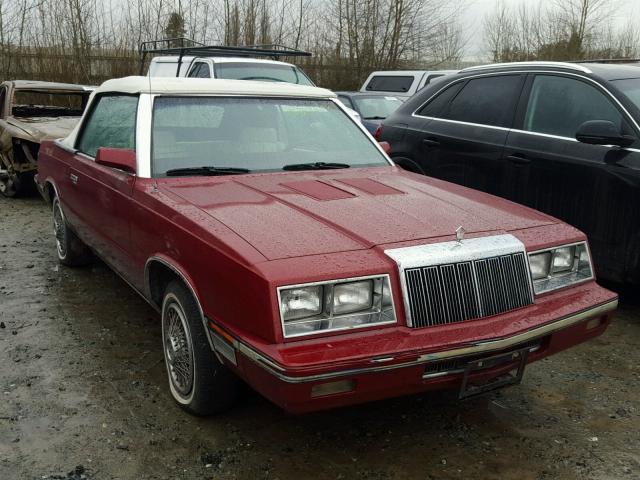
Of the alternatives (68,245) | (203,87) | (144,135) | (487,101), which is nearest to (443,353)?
(144,135)

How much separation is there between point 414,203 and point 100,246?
2.19 m

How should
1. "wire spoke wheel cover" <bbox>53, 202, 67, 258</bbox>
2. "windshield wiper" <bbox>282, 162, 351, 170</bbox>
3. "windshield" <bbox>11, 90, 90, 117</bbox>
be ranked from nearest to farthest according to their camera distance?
"windshield wiper" <bbox>282, 162, 351, 170</bbox>
"wire spoke wheel cover" <bbox>53, 202, 67, 258</bbox>
"windshield" <bbox>11, 90, 90, 117</bbox>

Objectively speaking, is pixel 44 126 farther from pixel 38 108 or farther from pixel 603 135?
pixel 603 135

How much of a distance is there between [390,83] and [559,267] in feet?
42.6

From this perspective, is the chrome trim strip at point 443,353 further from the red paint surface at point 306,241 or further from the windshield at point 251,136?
the windshield at point 251,136

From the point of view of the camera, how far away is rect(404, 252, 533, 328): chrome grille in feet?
8.31

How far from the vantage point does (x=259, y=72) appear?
1031 cm

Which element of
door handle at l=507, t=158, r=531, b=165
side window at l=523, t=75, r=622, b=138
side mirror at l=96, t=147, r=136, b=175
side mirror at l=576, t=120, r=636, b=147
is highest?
side window at l=523, t=75, r=622, b=138

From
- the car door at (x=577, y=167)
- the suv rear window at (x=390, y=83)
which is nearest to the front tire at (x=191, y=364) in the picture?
the car door at (x=577, y=167)

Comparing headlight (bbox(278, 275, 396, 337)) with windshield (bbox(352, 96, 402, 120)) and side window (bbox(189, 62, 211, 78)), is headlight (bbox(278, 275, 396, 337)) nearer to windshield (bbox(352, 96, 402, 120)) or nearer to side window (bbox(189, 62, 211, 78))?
side window (bbox(189, 62, 211, 78))

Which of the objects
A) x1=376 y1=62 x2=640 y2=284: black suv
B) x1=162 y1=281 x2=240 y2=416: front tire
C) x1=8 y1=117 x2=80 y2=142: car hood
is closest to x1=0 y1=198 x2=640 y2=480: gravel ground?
x1=162 y1=281 x2=240 y2=416: front tire

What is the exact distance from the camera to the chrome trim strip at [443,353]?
229 centimetres

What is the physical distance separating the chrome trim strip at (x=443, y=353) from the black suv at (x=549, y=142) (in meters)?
1.74

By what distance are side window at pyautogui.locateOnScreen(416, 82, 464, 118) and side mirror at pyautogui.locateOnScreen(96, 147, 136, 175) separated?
10.4 feet
